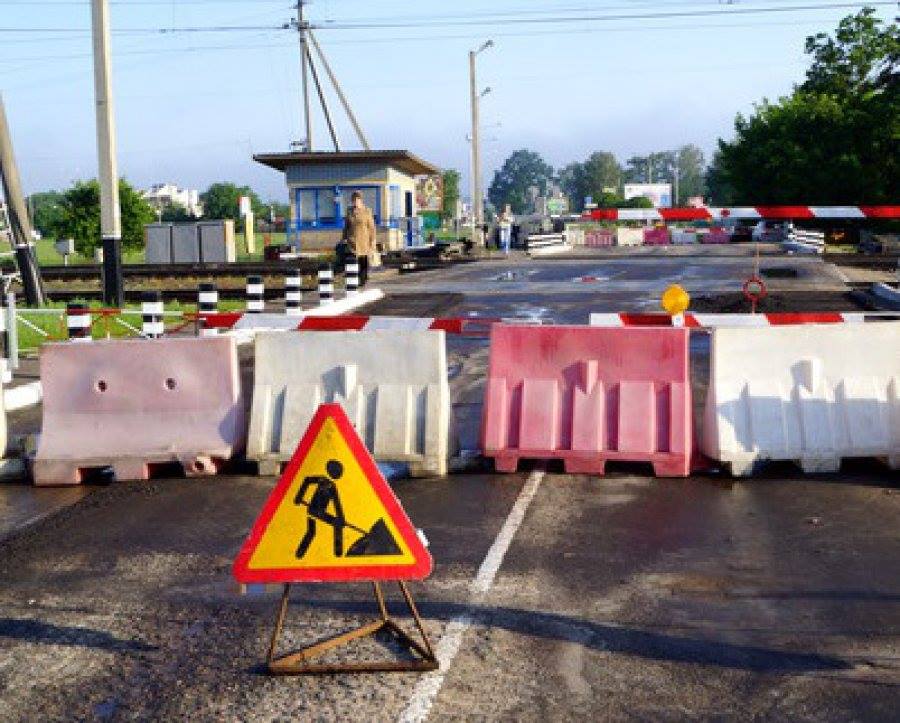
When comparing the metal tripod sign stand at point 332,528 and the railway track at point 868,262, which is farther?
the railway track at point 868,262

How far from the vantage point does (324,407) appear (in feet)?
18.5

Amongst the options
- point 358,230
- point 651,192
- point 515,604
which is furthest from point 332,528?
point 651,192

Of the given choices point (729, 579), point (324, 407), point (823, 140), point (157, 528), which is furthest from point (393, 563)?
point (823, 140)

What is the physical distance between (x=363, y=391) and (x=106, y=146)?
15086 millimetres

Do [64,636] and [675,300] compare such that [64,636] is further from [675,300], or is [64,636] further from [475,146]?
[475,146]

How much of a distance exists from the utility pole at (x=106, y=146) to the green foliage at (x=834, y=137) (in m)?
56.9

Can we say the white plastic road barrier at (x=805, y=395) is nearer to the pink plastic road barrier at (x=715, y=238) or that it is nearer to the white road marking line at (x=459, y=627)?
the white road marking line at (x=459, y=627)

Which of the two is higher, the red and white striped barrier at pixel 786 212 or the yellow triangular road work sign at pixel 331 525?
the red and white striped barrier at pixel 786 212

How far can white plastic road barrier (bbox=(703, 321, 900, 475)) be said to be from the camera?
9102 mm

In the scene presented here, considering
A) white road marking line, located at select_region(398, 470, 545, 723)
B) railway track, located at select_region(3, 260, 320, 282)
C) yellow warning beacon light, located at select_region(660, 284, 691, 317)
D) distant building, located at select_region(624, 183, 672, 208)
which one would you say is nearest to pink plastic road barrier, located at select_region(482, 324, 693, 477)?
white road marking line, located at select_region(398, 470, 545, 723)

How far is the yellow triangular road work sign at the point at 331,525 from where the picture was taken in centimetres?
550

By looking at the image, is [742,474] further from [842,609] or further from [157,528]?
[157,528]

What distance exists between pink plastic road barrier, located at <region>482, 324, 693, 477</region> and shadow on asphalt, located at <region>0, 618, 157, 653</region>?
3.99 meters

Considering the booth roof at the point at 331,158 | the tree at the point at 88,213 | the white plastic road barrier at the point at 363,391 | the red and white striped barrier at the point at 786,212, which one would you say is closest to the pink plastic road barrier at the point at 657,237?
the booth roof at the point at 331,158
